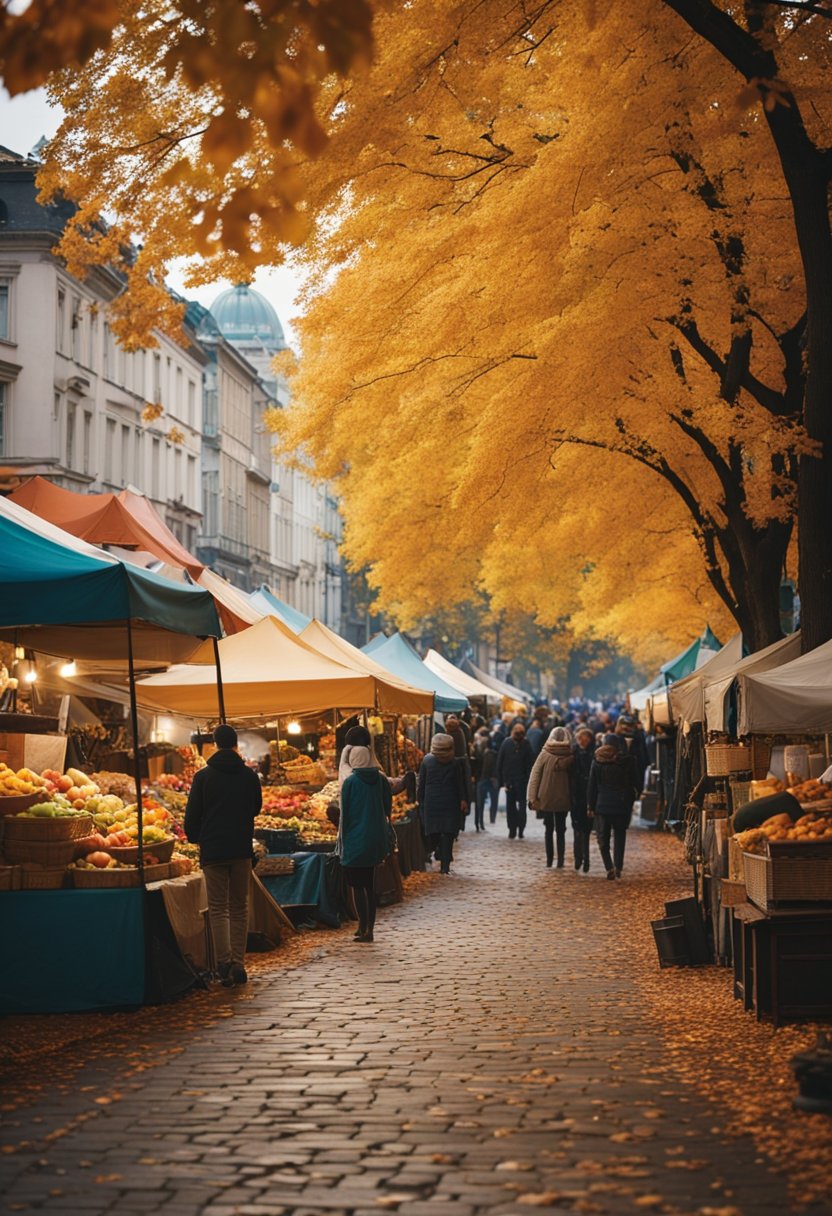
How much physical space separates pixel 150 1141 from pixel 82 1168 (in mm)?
533

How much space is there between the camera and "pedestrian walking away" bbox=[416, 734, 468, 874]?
24.4m

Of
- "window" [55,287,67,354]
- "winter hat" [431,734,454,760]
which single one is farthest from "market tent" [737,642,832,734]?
"window" [55,287,67,354]

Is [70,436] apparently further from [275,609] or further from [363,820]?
[363,820]

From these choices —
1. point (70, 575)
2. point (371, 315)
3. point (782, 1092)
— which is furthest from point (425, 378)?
point (782, 1092)

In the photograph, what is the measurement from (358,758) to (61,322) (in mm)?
36801

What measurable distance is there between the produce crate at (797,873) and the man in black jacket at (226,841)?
4.08 m

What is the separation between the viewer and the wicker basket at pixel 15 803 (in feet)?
41.9

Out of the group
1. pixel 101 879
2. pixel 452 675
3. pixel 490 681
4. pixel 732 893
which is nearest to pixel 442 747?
pixel 732 893

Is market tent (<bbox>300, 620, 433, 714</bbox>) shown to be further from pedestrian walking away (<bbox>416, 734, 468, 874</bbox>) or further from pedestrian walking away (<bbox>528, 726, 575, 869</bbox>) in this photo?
pedestrian walking away (<bbox>528, 726, 575, 869</bbox>)

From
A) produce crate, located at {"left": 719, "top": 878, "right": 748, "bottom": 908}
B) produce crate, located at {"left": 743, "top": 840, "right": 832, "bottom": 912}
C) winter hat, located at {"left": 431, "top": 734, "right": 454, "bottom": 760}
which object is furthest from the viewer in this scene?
winter hat, located at {"left": 431, "top": 734, "right": 454, "bottom": 760}

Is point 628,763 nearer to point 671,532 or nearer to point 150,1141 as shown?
point 671,532

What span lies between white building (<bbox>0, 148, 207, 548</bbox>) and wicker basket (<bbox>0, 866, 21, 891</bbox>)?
3303cm

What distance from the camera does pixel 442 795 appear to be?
80.1 ft

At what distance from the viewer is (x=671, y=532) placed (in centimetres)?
2919
